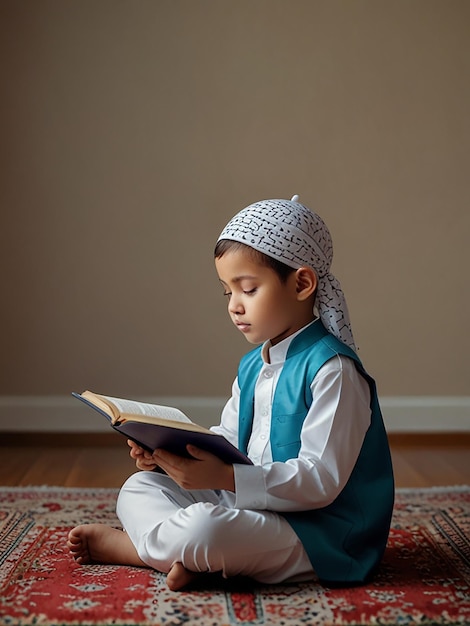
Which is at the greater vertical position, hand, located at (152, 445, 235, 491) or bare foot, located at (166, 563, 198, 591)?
hand, located at (152, 445, 235, 491)

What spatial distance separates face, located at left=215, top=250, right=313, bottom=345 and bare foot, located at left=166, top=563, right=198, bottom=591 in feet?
1.34

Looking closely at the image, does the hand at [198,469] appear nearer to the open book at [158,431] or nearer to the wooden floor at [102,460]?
the open book at [158,431]

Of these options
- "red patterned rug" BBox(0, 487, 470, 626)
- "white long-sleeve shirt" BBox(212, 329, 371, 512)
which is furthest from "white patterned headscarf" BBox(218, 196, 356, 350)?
"red patterned rug" BBox(0, 487, 470, 626)

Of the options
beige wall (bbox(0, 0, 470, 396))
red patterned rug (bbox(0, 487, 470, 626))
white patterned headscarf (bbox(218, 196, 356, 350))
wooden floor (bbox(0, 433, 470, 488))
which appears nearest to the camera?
red patterned rug (bbox(0, 487, 470, 626))

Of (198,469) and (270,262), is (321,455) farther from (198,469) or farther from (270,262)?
(270,262)

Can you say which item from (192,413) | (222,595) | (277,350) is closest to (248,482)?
(222,595)

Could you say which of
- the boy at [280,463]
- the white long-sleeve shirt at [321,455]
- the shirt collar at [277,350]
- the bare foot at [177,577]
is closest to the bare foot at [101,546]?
the boy at [280,463]

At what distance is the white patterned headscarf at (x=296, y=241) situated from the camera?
5.05 feet

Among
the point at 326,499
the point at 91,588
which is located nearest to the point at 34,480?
the point at 91,588

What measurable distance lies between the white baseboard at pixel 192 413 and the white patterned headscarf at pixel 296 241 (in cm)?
161

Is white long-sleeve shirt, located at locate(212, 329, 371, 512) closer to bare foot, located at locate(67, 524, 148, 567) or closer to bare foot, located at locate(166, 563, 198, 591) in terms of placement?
bare foot, located at locate(166, 563, 198, 591)

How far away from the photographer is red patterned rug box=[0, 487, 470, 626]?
1281 mm

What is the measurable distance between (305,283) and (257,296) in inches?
3.7

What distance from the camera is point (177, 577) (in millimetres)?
1387
